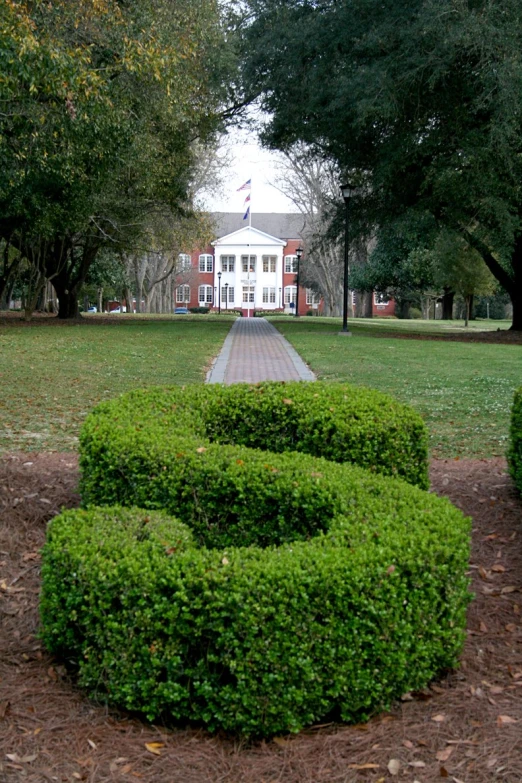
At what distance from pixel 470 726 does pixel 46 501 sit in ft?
10.9

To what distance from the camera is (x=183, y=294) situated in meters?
88.0

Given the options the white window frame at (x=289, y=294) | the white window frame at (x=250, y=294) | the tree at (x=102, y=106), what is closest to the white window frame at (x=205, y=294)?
the white window frame at (x=250, y=294)

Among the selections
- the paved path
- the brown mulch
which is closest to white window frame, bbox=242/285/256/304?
the paved path

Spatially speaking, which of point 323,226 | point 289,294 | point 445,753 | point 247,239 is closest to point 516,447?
point 445,753

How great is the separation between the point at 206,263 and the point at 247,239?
6.29 m

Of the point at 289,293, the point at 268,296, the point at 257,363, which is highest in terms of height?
the point at 289,293

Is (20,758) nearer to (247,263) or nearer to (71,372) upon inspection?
(71,372)

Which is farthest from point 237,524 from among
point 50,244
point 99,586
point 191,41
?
point 50,244

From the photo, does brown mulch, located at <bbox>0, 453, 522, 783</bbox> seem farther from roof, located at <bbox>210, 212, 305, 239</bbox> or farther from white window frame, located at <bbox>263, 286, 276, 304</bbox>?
roof, located at <bbox>210, 212, 305, 239</bbox>

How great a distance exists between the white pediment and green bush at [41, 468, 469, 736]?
267 feet

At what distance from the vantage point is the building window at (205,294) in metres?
87.2

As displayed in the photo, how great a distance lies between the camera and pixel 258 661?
2.89m

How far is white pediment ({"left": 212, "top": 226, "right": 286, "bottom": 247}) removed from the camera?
8319 centimetres

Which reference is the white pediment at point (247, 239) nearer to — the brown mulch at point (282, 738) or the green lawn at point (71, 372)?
the green lawn at point (71, 372)
